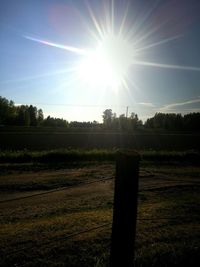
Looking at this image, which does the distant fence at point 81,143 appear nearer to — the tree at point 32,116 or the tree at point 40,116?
the tree at point 32,116

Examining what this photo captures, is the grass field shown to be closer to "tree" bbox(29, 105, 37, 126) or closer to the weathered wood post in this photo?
the weathered wood post

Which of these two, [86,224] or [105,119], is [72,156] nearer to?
[86,224]

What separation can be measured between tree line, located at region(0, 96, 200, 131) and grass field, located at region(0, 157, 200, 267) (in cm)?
7350

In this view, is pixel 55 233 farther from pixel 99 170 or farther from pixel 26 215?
pixel 99 170

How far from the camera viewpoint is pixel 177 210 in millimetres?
7309

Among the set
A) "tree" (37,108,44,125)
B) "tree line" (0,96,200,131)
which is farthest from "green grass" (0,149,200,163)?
"tree" (37,108,44,125)

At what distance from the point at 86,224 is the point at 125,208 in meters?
3.84

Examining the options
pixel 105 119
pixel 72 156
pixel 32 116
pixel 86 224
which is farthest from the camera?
pixel 105 119

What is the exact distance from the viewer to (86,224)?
6070mm

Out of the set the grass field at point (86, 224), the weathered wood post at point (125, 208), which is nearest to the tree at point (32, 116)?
the grass field at point (86, 224)

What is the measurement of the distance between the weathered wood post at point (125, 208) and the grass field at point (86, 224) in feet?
3.58

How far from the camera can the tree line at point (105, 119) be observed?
332 ft

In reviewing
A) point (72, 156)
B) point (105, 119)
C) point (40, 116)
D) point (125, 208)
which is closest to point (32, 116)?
point (40, 116)

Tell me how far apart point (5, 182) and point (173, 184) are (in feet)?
21.8
